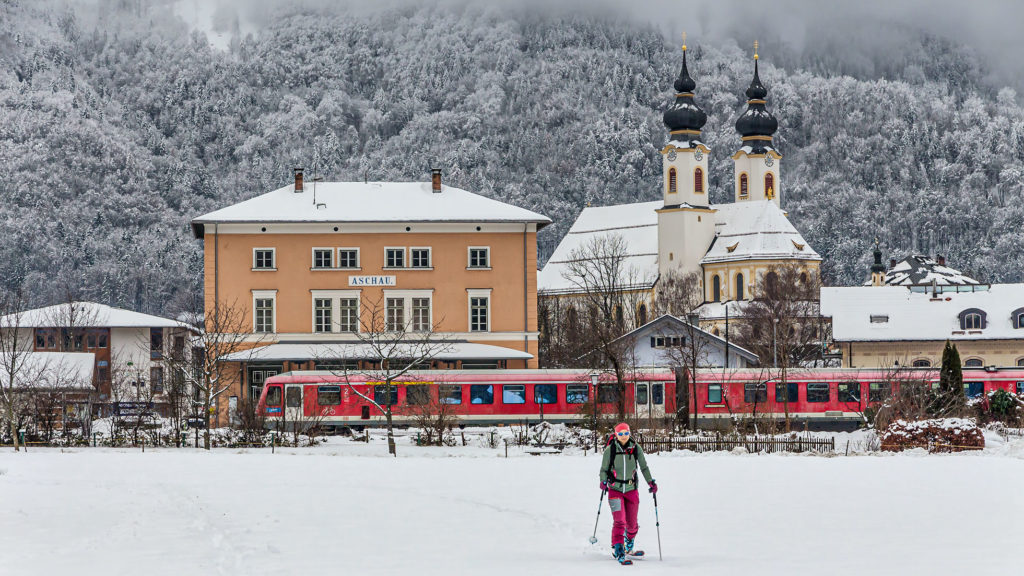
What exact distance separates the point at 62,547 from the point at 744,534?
24.9 ft

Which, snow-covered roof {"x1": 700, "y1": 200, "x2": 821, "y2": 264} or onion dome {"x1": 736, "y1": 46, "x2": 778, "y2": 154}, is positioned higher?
onion dome {"x1": 736, "y1": 46, "x2": 778, "y2": 154}

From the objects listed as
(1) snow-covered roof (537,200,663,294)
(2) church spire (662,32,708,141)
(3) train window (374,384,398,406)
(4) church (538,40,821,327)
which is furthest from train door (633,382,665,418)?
(2) church spire (662,32,708,141)

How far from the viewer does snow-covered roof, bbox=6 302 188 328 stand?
80.9m

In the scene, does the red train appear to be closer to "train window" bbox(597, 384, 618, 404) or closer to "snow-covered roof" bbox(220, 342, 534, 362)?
"train window" bbox(597, 384, 618, 404)

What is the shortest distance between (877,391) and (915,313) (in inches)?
1047

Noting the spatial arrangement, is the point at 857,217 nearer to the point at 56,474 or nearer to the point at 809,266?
the point at 809,266

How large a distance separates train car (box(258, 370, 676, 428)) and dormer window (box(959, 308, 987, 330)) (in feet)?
93.9

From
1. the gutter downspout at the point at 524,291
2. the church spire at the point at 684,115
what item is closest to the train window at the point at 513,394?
the gutter downspout at the point at 524,291

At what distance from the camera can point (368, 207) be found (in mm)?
60812

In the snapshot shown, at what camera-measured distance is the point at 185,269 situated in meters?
177

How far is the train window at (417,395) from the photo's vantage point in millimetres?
43844

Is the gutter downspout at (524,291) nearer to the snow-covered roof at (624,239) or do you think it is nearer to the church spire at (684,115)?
the snow-covered roof at (624,239)

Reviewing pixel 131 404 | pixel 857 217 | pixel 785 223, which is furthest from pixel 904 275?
pixel 131 404

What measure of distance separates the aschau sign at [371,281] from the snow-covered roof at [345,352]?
3.20m
